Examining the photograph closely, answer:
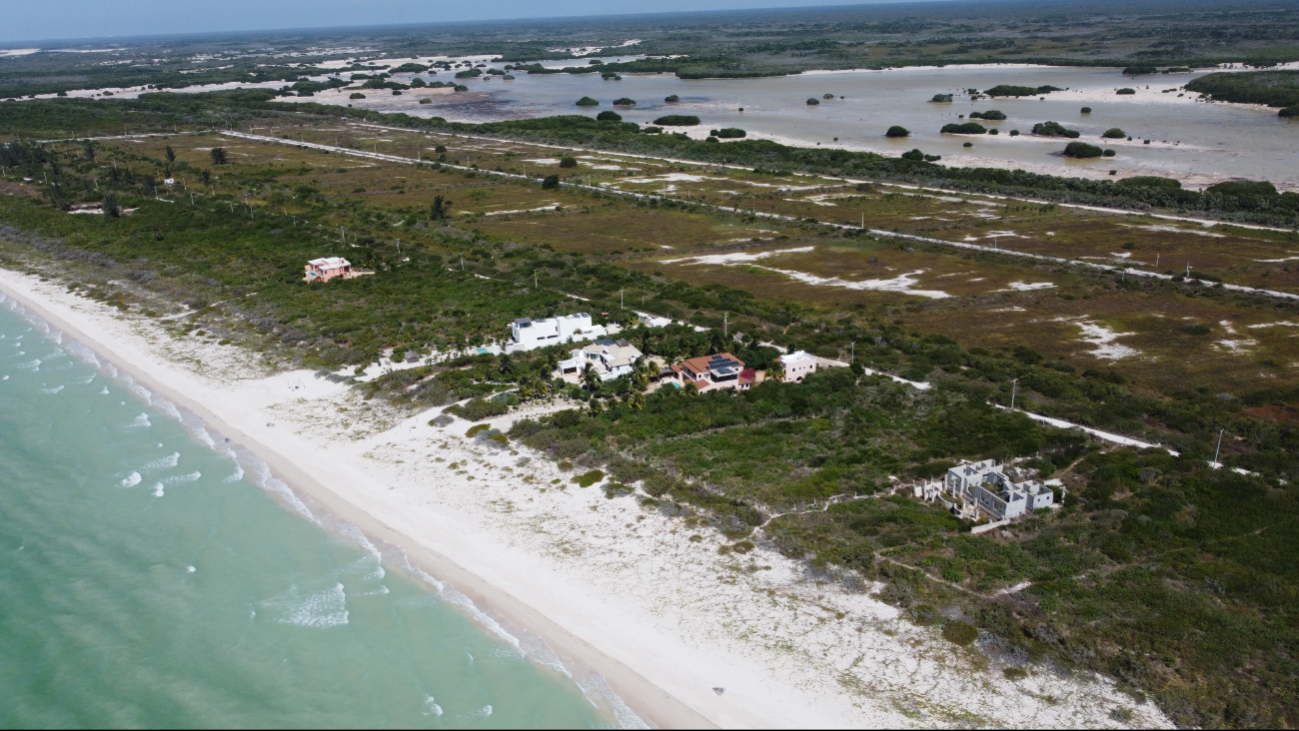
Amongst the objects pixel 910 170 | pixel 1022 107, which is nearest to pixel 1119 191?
pixel 910 170

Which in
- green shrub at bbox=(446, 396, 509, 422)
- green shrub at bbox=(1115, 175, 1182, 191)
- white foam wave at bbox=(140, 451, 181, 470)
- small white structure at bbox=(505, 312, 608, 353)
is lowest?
white foam wave at bbox=(140, 451, 181, 470)

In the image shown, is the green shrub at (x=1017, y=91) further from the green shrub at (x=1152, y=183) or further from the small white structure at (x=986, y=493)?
the small white structure at (x=986, y=493)

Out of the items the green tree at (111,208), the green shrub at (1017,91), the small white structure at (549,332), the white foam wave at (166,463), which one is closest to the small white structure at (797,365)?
the small white structure at (549,332)

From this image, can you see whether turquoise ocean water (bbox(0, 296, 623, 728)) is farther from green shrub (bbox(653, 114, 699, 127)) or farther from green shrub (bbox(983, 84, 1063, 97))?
green shrub (bbox(983, 84, 1063, 97))

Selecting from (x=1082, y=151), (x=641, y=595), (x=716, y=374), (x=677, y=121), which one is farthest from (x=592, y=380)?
(x=677, y=121)

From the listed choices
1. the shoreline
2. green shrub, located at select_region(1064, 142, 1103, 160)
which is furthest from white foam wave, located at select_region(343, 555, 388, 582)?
green shrub, located at select_region(1064, 142, 1103, 160)
